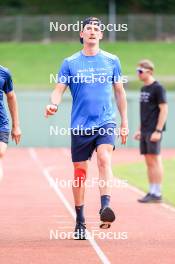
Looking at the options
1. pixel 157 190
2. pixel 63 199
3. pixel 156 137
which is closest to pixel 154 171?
pixel 157 190

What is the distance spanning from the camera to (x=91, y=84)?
10742 mm

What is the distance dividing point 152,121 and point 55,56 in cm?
4615

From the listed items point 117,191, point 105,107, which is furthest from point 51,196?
point 105,107

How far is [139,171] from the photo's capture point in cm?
2439

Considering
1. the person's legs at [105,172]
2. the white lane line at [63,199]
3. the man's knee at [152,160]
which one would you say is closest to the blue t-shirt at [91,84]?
the person's legs at [105,172]

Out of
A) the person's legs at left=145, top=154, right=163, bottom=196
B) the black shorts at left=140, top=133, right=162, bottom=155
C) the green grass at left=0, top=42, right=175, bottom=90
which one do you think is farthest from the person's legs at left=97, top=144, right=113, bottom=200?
the green grass at left=0, top=42, right=175, bottom=90

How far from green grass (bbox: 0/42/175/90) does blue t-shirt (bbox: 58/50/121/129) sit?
4618cm

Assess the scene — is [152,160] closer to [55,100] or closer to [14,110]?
[14,110]

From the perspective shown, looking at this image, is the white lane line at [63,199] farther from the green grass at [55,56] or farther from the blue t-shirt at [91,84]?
the green grass at [55,56]

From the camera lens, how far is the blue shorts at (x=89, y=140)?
10.8m

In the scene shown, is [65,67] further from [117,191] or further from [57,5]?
[57,5]

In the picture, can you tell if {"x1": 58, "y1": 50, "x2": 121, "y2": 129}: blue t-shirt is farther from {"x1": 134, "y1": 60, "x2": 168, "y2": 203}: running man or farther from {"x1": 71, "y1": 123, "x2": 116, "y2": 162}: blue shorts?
{"x1": 134, "y1": 60, "x2": 168, "y2": 203}: running man

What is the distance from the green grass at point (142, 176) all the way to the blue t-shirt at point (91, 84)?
5.27 m

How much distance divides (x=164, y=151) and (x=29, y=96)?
5889 millimetres
